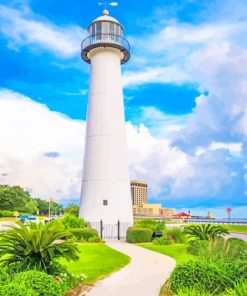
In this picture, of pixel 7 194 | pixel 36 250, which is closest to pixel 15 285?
pixel 36 250

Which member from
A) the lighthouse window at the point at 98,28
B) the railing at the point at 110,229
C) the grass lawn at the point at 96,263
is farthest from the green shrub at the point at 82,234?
the lighthouse window at the point at 98,28

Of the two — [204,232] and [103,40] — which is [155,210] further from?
[204,232]

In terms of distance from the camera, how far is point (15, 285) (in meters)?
8.08

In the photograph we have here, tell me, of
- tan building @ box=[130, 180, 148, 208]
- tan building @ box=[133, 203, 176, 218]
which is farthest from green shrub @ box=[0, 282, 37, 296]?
tan building @ box=[130, 180, 148, 208]

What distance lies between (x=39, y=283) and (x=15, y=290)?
78 cm

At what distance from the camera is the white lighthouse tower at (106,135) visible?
30.6m

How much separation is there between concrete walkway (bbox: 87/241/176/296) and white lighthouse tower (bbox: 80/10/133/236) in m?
12.7

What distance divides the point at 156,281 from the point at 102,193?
18.6 m

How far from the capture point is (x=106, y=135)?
103 ft

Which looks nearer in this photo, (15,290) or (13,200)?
(15,290)

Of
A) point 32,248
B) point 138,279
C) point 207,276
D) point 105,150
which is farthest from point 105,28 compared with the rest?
point 207,276

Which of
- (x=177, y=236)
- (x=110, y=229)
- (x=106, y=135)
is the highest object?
(x=106, y=135)

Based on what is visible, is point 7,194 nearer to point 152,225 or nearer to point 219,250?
point 152,225

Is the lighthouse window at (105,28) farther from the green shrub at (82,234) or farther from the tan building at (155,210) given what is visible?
the tan building at (155,210)
